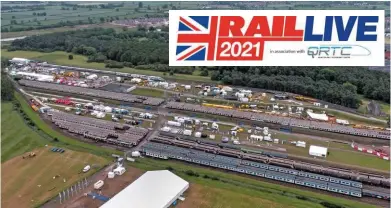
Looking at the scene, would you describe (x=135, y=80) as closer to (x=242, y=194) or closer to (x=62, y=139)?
(x=62, y=139)

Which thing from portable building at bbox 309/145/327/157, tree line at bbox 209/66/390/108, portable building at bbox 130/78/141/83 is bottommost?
portable building at bbox 309/145/327/157

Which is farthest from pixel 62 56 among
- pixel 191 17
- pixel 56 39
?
pixel 191 17

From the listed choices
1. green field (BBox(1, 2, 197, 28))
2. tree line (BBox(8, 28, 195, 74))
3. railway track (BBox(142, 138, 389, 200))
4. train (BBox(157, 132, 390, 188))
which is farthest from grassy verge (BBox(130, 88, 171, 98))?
green field (BBox(1, 2, 197, 28))

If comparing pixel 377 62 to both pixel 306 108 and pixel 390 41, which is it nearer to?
pixel 306 108

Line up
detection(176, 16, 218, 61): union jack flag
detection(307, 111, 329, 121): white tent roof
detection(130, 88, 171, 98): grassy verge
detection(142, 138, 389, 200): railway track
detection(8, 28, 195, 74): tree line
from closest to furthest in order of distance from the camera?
detection(176, 16, 218, 61): union jack flag < detection(142, 138, 389, 200): railway track < detection(307, 111, 329, 121): white tent roof < detection(130, 88, 171, 98): grassy verge < detection(8, 28, 195, 74): tree line

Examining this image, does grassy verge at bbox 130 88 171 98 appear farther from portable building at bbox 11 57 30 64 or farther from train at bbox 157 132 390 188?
portable building at bbox 11 57 30 64

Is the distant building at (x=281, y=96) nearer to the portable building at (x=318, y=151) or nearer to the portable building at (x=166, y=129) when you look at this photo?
the portable building at (x=318, y=151)
